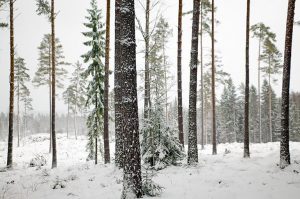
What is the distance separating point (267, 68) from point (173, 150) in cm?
2814

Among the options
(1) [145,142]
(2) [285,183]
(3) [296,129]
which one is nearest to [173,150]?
(1) [145,142]

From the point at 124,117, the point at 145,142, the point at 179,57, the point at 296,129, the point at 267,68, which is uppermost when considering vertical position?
the point at 267,68

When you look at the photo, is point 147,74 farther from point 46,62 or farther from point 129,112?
point 46,62

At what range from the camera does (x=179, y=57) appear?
552 inches

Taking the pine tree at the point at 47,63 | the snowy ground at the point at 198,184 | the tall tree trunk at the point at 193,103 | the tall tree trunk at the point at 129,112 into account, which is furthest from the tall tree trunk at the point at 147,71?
the pine tree at the point at 47,63

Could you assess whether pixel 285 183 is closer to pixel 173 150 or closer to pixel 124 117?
pixel 173 150

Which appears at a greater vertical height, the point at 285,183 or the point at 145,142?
the point at 145,142

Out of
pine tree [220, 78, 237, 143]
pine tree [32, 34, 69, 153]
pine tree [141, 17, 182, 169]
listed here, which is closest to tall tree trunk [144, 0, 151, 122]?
pine tree [141, 17, 182, 169]

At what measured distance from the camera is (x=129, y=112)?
5527mm

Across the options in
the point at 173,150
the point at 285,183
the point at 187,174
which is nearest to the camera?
the point at 285,183

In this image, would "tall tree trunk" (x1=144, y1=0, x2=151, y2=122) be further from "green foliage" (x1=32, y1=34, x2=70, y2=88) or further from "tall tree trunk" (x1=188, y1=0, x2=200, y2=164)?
"green foliage" (x1=32, y1=34, x2=70, y2=88)

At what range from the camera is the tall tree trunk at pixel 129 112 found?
18.1 ft

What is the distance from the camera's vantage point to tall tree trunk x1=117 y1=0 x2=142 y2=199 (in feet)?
18.1

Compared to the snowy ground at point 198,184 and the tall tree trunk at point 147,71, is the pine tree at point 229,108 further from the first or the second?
the snowy ground at point 198,184
